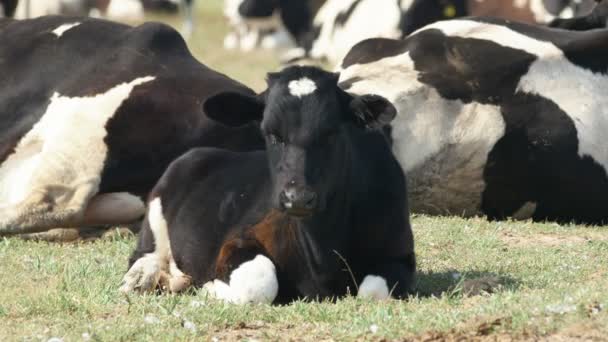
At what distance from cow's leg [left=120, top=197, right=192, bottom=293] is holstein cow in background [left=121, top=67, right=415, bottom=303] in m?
0.01

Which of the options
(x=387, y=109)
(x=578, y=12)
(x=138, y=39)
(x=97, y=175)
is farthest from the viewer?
→ (x=578, y=12)

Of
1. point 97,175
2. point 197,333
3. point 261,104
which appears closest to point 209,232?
point 261,104

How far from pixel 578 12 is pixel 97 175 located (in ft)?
36.8

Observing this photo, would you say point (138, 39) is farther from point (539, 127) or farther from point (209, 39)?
point (209, 39)

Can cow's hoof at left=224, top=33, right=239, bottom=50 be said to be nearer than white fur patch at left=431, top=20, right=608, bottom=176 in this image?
No

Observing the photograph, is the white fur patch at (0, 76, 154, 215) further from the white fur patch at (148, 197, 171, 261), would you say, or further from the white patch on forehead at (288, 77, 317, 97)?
the white patch on forehead at (288, 77, 317, 97)

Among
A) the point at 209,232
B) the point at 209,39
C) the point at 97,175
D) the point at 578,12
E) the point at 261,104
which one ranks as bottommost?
the point at 209,39

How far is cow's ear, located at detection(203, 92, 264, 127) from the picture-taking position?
293 inches

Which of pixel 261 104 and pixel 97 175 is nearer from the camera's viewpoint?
pixel 261 104

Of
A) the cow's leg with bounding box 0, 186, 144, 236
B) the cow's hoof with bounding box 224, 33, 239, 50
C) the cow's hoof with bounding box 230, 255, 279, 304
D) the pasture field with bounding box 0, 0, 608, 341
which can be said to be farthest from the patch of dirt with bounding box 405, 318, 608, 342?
the cow's hoof with bounding box 224, 33, 239, 50

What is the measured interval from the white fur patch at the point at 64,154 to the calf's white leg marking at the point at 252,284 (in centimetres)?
287

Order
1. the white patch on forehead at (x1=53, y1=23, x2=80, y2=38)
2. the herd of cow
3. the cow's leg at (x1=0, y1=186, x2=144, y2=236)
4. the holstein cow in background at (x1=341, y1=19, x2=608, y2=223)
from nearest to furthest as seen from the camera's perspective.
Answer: the herd of cow
the cow's leg at (x1=0, y1=186, x2=144, y2=236)
the holstein cow in background at (x1=341, y1=19, x2=608, y2=223)
the white patch on forehead at (x1=53, y1=23, x2=80, y2=38)

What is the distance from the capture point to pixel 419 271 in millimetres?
8320

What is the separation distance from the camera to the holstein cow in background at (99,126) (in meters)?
9.94
